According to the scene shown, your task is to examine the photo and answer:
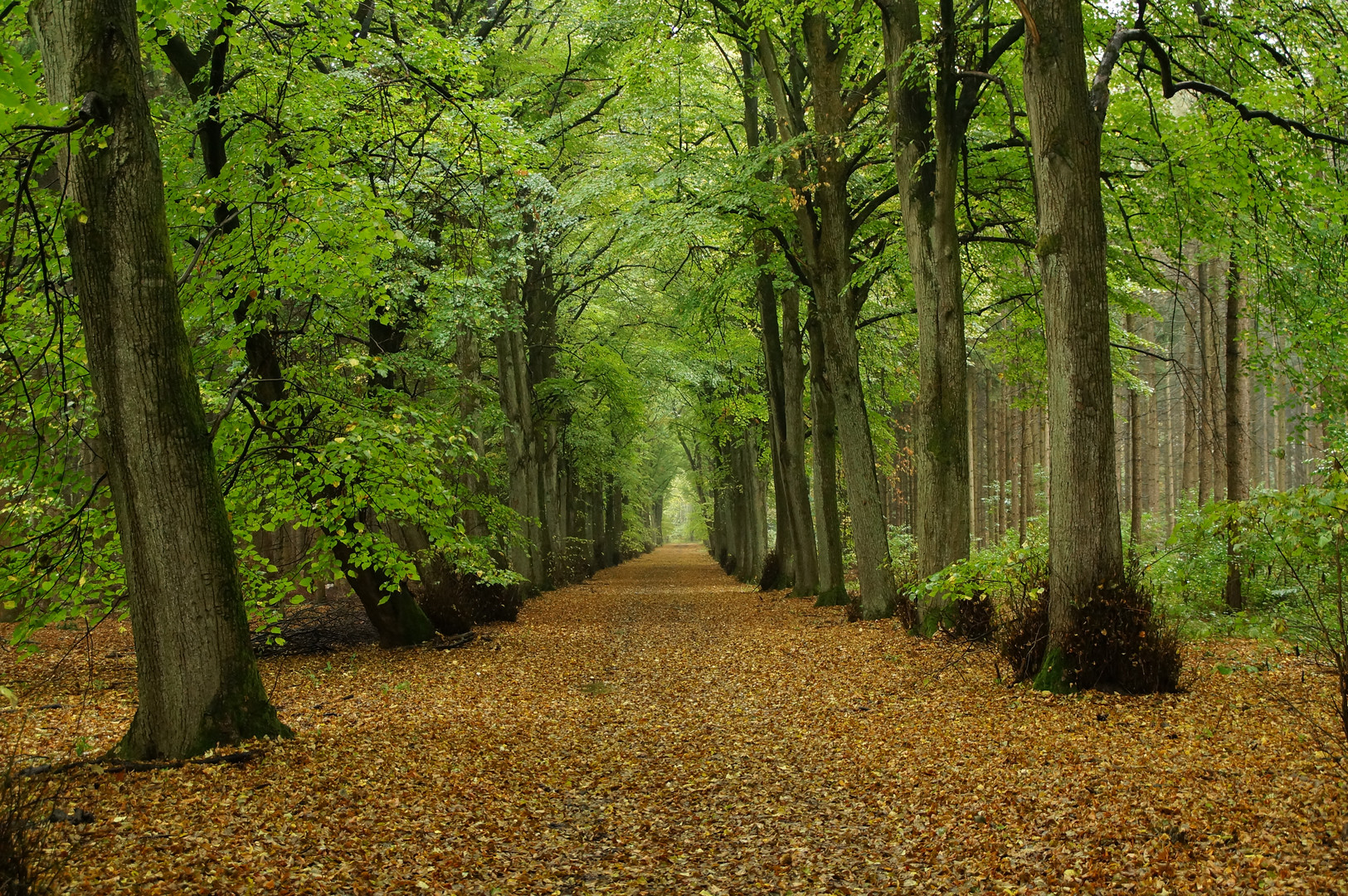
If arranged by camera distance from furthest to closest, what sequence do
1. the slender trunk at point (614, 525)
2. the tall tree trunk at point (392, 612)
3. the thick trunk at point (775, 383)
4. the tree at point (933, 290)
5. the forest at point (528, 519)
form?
the slender trunk at point (614, 525) < the thick trunk at point (775, 383) < the tall tree trunk at point (392, 612) < the tree at point (933, 290) < the forest at point (528, 519)

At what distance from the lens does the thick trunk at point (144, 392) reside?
5.16m

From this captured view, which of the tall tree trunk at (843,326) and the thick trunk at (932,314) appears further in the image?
the tall tree trunk at (843,326)

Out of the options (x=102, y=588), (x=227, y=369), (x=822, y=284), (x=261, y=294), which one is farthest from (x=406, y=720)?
(x=822, y=284)

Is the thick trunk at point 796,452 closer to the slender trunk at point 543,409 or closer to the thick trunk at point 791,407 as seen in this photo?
the thick trunk at point 791,407

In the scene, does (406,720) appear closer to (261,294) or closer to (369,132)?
(261,294)

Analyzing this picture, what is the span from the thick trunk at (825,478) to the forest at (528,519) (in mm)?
120

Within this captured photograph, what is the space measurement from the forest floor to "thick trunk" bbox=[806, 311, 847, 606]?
681 cm

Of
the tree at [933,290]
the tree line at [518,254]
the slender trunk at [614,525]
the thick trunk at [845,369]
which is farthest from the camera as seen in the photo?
the slender trunk at [614,525]

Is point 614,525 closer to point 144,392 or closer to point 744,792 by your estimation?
point 744,792

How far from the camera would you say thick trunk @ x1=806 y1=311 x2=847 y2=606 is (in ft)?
52.5

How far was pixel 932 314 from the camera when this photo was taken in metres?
10.4

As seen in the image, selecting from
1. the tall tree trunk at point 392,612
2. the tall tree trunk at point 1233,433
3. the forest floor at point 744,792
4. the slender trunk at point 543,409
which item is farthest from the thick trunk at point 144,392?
the slender trunk at point 543,409

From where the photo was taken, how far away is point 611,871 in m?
4.30

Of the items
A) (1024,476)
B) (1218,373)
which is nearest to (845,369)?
(1218,373)
